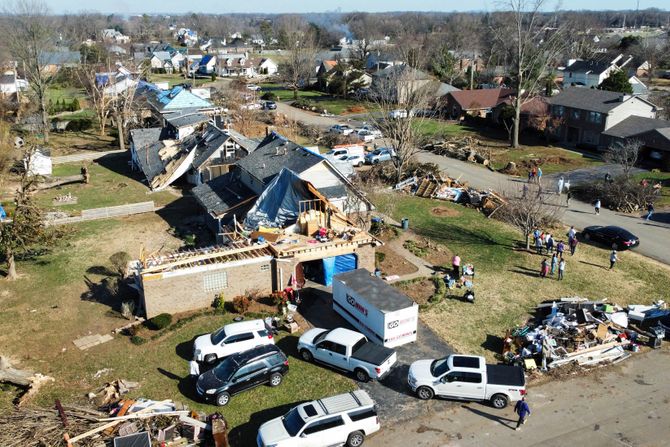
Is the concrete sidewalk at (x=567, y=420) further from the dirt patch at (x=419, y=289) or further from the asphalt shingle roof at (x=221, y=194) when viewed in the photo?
the asphalt shingle roof at (x=221, y=194)

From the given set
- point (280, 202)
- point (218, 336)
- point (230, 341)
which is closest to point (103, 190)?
point (280, 202)

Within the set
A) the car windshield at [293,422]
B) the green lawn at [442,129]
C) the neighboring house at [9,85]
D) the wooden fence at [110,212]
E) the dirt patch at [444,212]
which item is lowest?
the car windshield at [293,422]

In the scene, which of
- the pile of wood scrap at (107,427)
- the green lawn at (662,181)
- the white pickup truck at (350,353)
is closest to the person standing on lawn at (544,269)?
the white pickup truck at (350,353)

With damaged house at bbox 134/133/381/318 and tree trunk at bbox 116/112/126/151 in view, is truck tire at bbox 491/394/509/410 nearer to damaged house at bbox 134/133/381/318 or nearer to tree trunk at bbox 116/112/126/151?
damaged house at bbox 134/133/381/318

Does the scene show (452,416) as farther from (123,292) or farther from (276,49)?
(276,49)

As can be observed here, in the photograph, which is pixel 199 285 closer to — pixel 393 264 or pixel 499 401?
pixel 393 264

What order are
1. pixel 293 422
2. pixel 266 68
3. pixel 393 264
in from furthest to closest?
pixel 266 68
pixel 393 264
pixel 293 422
